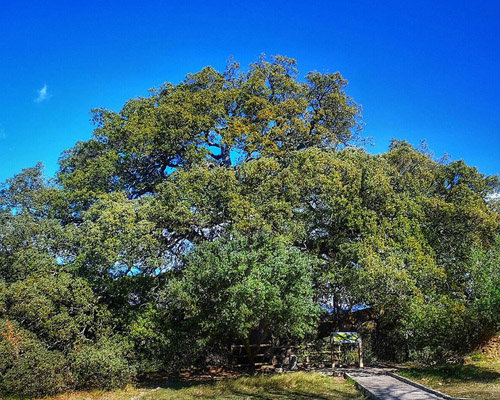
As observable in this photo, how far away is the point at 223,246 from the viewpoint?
43.4 feet

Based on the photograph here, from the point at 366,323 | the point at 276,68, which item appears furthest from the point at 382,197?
the point at 276,68

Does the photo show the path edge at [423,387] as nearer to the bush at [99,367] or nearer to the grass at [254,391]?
the grass at [254,391]

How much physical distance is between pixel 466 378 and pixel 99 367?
10.7 m

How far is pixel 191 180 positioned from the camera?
1509 cm

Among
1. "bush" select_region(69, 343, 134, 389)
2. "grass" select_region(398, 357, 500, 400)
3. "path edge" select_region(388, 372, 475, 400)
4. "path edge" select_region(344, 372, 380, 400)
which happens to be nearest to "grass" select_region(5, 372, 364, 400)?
"path edge" select_region(344, 372, 380, 400)

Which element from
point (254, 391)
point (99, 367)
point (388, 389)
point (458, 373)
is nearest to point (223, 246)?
point (254, 391)

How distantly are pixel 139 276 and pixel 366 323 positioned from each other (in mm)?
10922

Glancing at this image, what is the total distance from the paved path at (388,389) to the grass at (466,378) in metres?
0.62

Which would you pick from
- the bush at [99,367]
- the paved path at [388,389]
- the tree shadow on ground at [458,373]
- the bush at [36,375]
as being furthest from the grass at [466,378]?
the bush at [36,375]

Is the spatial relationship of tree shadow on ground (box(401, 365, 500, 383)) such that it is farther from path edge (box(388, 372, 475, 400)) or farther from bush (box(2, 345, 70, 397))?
bush (box(2, 345, 70, 397))

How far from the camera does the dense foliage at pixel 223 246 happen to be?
1216cm

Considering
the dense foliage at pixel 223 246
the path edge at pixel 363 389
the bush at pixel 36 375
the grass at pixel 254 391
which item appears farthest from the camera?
the dense foliage at pixel 223 246

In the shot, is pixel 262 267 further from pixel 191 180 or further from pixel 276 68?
pixel 276 68

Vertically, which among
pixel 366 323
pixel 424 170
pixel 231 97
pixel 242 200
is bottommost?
pixel 366 323
